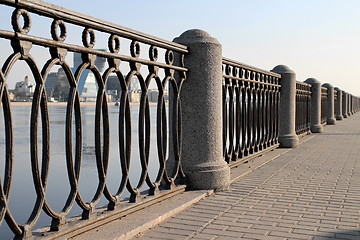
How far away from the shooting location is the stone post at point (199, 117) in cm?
543

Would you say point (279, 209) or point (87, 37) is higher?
point (87, 37)

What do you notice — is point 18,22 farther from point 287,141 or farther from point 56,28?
point 287,141

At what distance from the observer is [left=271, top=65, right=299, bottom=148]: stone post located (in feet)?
35.3

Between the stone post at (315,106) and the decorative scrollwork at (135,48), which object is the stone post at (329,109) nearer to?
the stone post at (315,106)

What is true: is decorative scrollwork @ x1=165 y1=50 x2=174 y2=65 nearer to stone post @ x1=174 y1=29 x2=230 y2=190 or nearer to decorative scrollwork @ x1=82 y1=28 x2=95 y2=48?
stone post @ x1=174 y1=29 x2=230 y2=190

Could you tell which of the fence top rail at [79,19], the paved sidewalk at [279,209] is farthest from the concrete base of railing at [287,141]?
the fence top rail at [79,19]

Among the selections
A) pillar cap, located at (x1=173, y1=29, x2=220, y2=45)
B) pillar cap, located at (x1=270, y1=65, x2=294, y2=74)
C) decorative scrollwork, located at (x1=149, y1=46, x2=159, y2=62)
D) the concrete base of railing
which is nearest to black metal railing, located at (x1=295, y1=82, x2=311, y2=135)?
pillar cap, located at (x1=270, y1=65, x2=294, y2=74)

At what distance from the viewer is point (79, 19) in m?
3.50

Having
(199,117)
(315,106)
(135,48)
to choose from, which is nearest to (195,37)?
(199,117)

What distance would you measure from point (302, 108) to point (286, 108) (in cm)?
346

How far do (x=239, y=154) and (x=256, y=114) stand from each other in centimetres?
173

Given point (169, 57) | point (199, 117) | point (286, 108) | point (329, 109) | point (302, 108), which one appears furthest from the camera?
point (329, 109)

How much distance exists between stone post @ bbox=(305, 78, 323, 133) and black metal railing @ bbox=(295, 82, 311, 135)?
0.58 meters

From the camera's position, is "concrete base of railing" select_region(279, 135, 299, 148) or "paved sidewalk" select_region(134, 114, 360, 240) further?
"concrete base of railing" select_region(279, 135, 299, 148)
